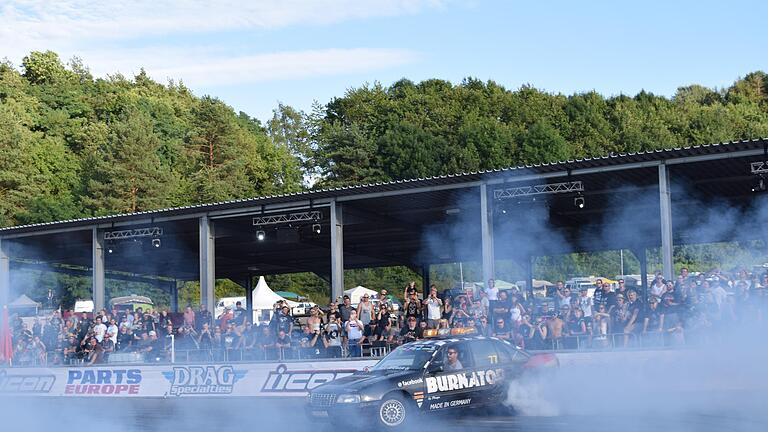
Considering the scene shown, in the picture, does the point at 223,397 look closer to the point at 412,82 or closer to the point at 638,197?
the point at 638,197

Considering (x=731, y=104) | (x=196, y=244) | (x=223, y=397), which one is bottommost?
(x=223, y=397)

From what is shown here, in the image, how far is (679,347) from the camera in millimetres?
15555

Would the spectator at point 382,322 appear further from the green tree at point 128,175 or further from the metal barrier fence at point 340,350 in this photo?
the green tree at point 128,175

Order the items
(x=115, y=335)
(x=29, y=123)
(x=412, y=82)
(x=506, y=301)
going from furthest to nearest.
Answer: (x=412, y=82) → (x=29, y=123) → (x=115, y=335) → (x=506, y=301)

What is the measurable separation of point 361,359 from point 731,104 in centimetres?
7820

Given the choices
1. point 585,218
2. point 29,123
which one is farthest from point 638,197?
point 29,123

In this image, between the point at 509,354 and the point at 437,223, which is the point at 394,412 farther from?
the point at 437,223

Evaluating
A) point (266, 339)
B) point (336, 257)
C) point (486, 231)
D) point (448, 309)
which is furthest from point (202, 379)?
point (486, 231)

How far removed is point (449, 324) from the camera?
19.1 m

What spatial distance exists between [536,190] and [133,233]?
13306mm

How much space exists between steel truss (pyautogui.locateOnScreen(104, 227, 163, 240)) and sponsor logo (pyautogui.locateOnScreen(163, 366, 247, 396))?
27.7 ft

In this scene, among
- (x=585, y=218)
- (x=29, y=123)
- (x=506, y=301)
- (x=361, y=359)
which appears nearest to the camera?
(x=361, y=359)

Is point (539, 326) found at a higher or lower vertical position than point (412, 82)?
lower

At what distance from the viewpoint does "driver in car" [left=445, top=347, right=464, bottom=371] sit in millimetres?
13859
